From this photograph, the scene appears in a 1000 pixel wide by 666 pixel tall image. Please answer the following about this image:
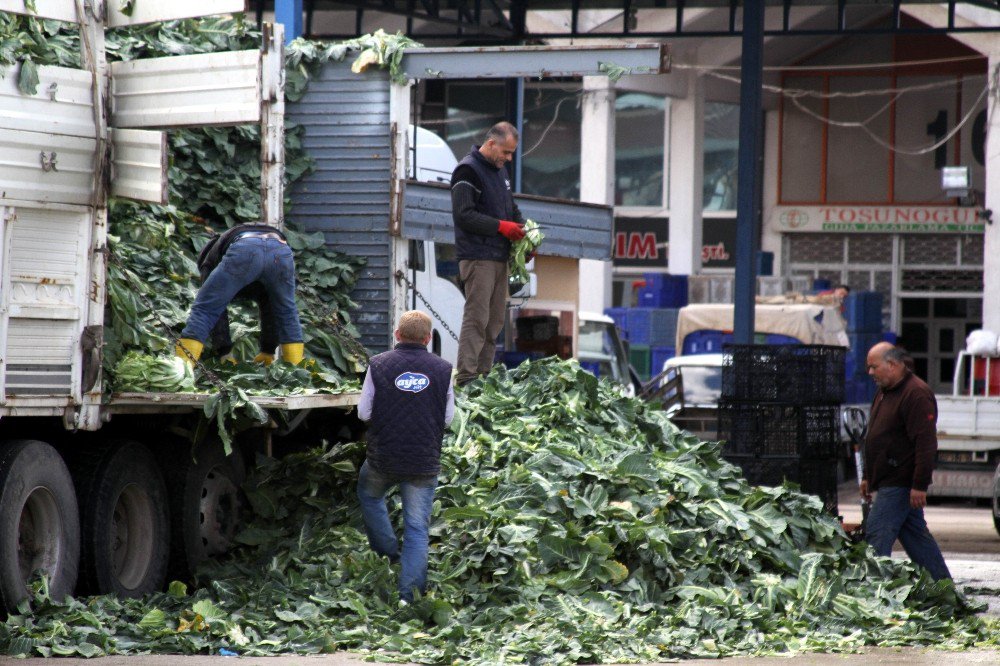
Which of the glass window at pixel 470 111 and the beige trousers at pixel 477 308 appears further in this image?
the glass window at pixel 470 111

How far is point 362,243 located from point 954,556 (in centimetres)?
562

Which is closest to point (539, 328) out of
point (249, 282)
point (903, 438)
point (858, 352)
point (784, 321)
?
point (903, 438)

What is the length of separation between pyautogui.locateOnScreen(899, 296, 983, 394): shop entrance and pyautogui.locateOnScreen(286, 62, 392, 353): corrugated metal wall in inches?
883

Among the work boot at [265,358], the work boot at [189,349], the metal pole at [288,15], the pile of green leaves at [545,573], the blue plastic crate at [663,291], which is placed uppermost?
the metal pole at [288,15]

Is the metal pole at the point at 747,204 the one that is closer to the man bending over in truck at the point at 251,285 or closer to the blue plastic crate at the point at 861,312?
the man bending over in truck at the point at 251,285

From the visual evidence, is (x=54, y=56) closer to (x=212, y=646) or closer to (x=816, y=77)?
(x=212, y=646)

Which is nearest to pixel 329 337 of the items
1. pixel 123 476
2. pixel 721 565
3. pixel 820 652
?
pixel 123 476

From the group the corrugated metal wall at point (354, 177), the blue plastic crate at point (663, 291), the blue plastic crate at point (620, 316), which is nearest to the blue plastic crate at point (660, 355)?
the blue plastic crate at point (620, 316)

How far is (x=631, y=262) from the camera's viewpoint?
113 feet

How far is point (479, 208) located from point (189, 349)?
2754 millimetres

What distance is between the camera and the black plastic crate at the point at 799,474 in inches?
417

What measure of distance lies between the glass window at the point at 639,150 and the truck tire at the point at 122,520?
84.9ft

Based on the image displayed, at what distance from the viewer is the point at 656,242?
33875 mm

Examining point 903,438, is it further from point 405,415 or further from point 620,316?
point 620,316
